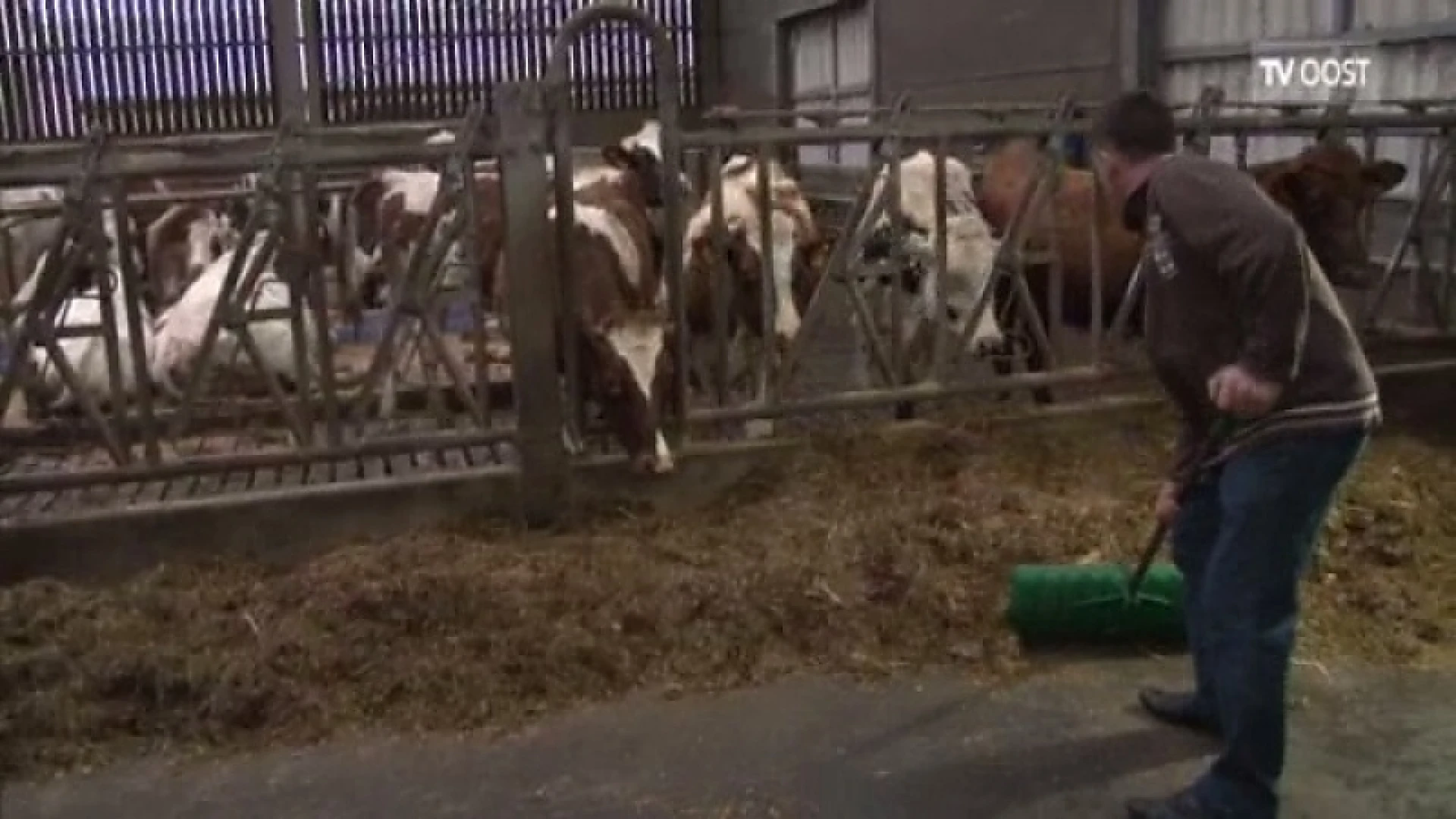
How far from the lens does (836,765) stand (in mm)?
4410

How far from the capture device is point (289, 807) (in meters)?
4.29

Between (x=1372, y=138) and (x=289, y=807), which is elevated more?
(x=1372, y=138)

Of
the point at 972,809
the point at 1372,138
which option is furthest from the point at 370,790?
the point at 1372,138

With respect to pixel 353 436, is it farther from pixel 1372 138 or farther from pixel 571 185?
Answer: pixel 1372 138

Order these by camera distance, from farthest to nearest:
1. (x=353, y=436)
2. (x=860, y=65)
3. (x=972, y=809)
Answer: (x=860, y=65), (x=353, y=436), (x=972, y=809)

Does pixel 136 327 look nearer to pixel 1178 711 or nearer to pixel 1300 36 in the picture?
pixel 1178 711

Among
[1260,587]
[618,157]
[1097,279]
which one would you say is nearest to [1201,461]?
[1260,587]

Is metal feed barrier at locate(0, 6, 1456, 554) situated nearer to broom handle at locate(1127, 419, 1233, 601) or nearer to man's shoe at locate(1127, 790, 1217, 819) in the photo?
broom handle at locate(1127, 419, 1233, 601)

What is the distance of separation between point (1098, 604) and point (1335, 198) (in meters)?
3.22

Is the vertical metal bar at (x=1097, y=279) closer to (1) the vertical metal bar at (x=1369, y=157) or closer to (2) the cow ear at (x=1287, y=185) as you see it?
(2) the cow ear at (x=1287, y=185)

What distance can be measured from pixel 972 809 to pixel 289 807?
5.88 feet

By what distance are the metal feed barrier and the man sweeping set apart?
2.71 m

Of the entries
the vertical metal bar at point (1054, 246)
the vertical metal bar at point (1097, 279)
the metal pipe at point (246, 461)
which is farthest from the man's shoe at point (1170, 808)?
the vertical metal bar at point (1097, 279)

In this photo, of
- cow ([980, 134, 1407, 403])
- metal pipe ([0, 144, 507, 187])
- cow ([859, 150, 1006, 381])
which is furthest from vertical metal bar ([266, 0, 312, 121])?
metal pipe ([0, 144, 507, 187])
